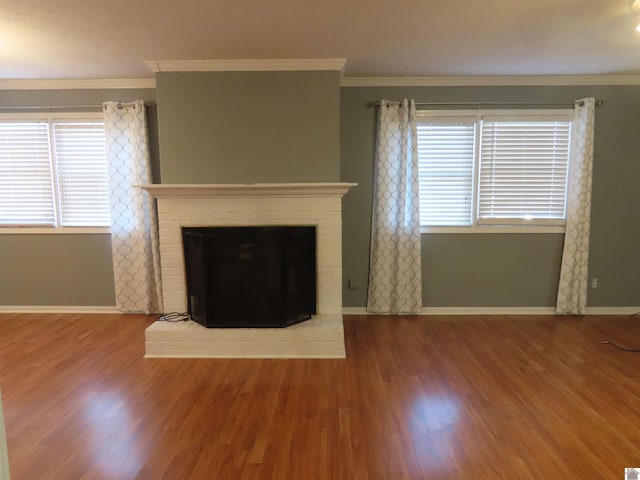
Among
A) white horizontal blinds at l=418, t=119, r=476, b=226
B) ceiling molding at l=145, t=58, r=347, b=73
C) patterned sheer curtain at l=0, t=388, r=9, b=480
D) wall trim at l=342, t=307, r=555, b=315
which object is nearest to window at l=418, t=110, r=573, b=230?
white horizontal blinds at l=418, t=119, r=476, b=226

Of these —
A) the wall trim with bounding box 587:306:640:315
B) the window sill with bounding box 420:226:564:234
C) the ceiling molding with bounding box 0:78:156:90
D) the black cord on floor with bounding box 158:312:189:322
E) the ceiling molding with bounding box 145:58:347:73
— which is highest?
the ceiling molding with bounding box 0:78:156:90

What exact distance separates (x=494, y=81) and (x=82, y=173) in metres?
4.31

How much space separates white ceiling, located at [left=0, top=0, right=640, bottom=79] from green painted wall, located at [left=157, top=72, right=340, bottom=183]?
0.22 meters

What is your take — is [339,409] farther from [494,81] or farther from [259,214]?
[494,81]

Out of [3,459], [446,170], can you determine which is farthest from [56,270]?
[446,170]

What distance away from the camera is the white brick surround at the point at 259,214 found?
3.27 meters

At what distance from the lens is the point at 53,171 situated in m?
3.98

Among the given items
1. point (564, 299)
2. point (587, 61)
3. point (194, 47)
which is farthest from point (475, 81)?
point (194, 47)

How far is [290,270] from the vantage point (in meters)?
3.19

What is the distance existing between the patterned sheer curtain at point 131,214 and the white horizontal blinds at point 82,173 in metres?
0.20

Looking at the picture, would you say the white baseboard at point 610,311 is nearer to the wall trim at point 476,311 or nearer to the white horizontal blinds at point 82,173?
the wall trim at point 476,311

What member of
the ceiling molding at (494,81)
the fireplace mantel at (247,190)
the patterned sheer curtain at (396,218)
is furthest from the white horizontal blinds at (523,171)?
the fireplace mantel at (247,190)

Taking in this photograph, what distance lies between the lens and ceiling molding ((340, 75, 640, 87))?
3.72 meters

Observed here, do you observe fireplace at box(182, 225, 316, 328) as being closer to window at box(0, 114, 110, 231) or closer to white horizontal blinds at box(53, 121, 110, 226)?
white horizontal blinds at box(53, 121, 110, 226)
